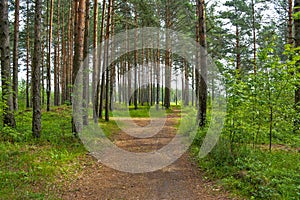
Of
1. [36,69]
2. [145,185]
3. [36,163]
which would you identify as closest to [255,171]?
[145,185]

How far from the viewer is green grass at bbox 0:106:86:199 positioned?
5126mm

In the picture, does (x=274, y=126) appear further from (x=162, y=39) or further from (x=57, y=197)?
(x=162, y=39)

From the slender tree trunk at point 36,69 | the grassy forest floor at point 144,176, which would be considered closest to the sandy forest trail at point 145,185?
the grassy forest floor at point 144,176

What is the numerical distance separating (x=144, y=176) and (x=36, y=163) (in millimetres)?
2879

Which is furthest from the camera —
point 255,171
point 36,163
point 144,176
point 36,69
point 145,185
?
point 36,69

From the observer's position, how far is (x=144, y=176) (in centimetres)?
670

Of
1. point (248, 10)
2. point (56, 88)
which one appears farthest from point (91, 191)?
point (248, 10)

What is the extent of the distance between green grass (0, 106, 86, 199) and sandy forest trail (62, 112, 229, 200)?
17.8 inches

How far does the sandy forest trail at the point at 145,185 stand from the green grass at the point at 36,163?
1.49ft

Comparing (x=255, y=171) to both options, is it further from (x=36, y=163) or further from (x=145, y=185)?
(x=36, y=163)

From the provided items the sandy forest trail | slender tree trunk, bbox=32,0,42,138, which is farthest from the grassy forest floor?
slender tree trunk, bbox=32,0,42,138

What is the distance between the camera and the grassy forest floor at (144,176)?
16.7ft

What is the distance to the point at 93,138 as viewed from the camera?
10.4 m

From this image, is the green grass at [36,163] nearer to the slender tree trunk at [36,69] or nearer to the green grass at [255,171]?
the slender tree trunk at [36,69]
